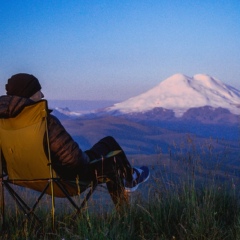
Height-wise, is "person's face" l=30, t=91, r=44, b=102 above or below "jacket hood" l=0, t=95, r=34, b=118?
above

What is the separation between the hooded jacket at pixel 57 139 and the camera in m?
3.68

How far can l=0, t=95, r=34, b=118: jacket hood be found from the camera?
12.0 feet

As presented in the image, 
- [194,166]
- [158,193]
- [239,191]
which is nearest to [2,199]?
[158,193]

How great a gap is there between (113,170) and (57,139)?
1.91 feet

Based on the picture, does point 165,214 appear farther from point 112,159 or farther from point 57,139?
point 57,139

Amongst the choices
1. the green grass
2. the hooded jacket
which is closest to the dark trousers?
the green grass

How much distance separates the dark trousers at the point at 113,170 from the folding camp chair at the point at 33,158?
93 mm

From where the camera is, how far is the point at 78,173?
393cm

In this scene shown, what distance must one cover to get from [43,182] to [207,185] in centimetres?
137

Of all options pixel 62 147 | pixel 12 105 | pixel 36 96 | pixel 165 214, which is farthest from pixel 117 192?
pixel 12 105

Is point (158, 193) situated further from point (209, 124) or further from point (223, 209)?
point (209, 124)

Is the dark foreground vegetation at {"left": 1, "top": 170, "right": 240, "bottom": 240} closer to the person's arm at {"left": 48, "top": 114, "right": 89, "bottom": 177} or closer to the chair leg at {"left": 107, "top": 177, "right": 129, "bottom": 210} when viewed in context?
the chair leg at {"left": 107, "top": 177, "right": 129, "bottom": 210}

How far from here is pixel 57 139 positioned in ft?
12.1

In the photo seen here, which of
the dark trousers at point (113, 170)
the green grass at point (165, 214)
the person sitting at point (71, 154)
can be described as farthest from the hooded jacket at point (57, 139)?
the green grass at point (165, 214)
